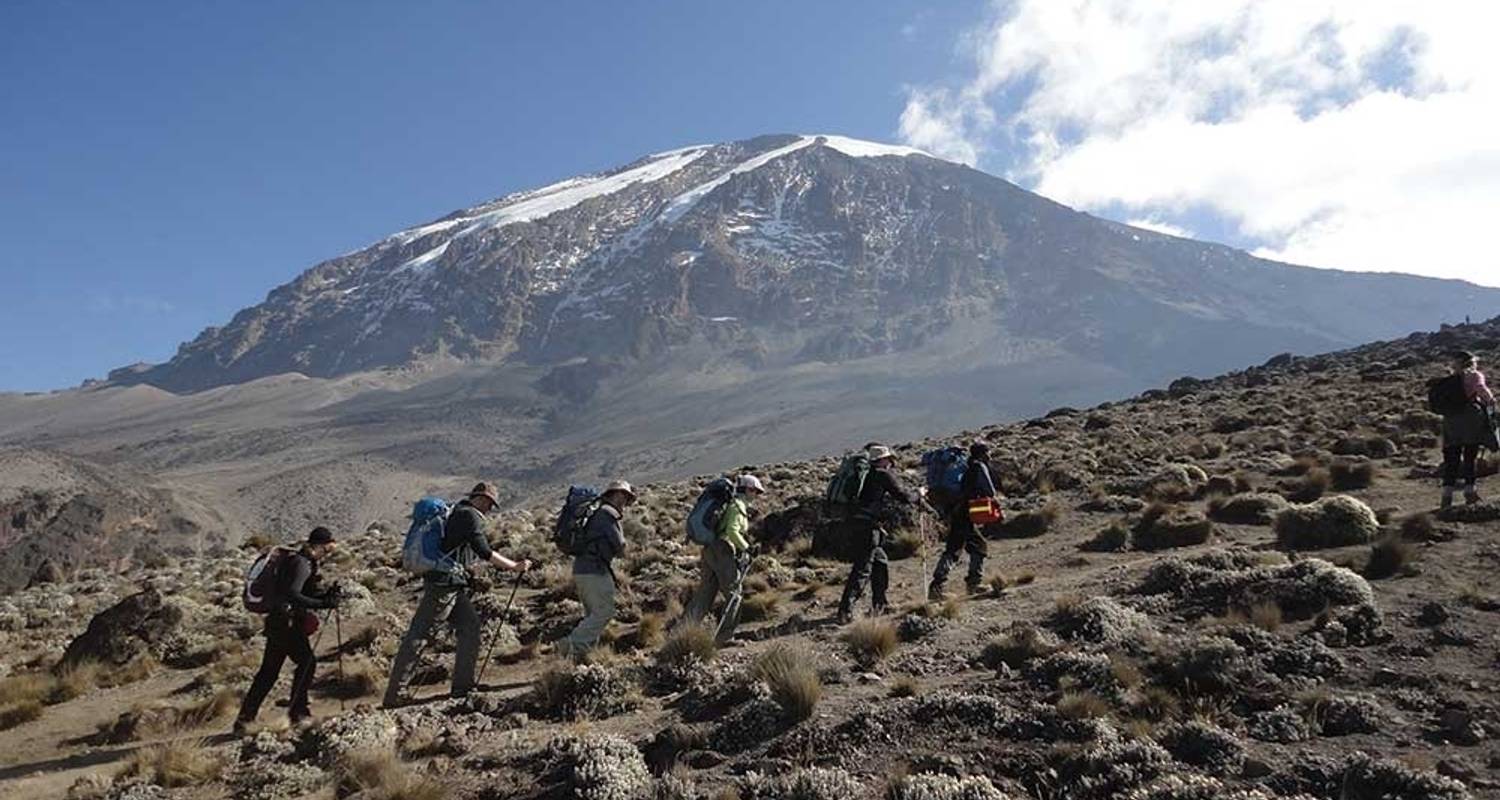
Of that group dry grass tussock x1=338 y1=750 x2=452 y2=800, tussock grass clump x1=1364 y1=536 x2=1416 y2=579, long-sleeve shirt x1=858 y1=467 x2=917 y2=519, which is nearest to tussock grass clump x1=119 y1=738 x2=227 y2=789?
dry grass tussock x1=338 y1=750 x2=452 y2=800

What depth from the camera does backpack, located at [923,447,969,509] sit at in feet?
35.5

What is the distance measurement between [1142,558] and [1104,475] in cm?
730

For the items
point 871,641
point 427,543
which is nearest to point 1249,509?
point 871,641

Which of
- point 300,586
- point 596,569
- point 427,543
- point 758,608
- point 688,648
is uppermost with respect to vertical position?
point 427,543

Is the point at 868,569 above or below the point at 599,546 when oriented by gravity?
below

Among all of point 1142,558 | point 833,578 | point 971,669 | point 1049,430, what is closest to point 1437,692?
point 971,669

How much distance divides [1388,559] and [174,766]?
10.6m

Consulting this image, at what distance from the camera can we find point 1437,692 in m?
6.12

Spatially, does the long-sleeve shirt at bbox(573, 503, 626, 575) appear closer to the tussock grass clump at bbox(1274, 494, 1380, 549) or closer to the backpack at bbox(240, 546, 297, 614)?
the backpack at bbox(240, 546, 297, 614)

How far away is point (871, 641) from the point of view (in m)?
8.10

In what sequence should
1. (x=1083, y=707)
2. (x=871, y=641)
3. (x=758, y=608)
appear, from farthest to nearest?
(x=758, y=608) < (x=871, y=641) < (x=1083, y=707)

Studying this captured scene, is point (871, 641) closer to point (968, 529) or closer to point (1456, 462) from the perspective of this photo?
point (968, 529)

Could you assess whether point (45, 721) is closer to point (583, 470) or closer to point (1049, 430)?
point (1049, 430)

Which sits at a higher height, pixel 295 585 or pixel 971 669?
pixel 295 585
